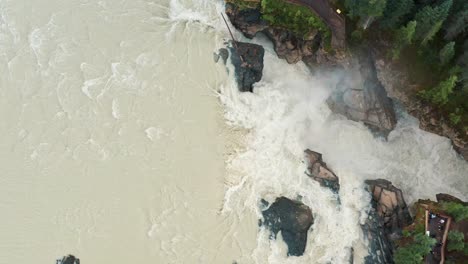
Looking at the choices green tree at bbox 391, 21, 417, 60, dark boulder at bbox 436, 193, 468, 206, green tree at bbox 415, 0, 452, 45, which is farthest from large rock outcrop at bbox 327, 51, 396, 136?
dark boulder at bbox 436, 193, 468, 206

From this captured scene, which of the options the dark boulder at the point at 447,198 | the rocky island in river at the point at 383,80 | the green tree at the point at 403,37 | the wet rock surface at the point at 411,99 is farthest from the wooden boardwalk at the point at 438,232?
the green tree at the point at 403,37

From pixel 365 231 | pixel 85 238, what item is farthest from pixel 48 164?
pixel 365 231

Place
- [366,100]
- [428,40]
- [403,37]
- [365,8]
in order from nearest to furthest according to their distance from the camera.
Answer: [365,8], [403,37], [428,40], [366,100]

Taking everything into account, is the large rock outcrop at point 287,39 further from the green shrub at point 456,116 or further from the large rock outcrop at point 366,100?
the green shrub at point 456,116

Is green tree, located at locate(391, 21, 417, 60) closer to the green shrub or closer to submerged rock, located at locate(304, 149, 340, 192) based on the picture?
the green shrub

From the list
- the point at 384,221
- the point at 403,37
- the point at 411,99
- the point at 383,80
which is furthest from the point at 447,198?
the point at 403,37

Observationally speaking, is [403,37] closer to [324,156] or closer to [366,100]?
A: [366,100]
